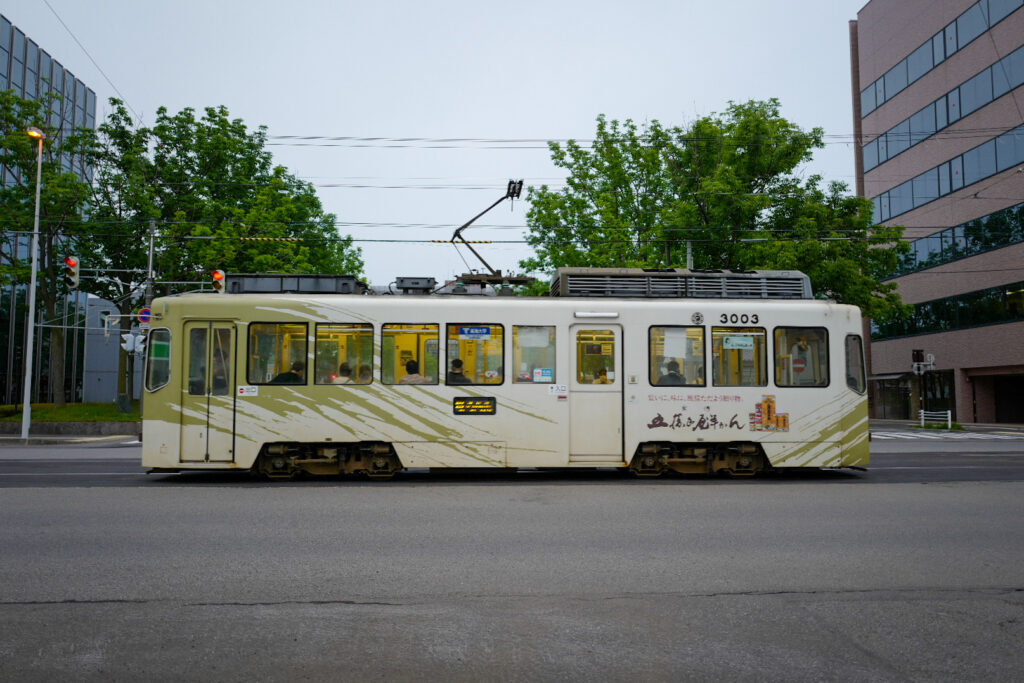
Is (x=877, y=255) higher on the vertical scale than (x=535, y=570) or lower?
higher

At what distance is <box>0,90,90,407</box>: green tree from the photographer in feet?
103

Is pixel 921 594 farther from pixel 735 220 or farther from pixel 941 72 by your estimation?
pixel 941 72

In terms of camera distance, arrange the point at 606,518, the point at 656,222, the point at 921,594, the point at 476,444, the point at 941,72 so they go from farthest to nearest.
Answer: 1. the point at 941,72
2. the point at 656,222
3. the point at 476,444
4. the point at 606,518
5. the point at 921,594

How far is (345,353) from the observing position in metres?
12.0

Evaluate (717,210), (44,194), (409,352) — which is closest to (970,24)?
(717,210)

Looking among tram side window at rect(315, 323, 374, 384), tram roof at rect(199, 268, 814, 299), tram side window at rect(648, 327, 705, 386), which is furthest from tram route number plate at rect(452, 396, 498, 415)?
tram side window at rect(648, 327, 705, 386)

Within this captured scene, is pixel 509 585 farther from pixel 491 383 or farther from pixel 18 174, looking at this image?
pixel 18 174

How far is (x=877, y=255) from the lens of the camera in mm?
29547

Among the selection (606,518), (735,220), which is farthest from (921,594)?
(735,220)

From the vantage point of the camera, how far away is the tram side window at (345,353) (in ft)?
39.2

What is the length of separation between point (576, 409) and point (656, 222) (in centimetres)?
2158

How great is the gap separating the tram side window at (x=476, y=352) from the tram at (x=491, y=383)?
0.07ft

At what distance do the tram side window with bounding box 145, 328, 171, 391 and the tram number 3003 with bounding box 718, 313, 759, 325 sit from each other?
855cm

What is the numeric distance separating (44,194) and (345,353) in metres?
25.9
